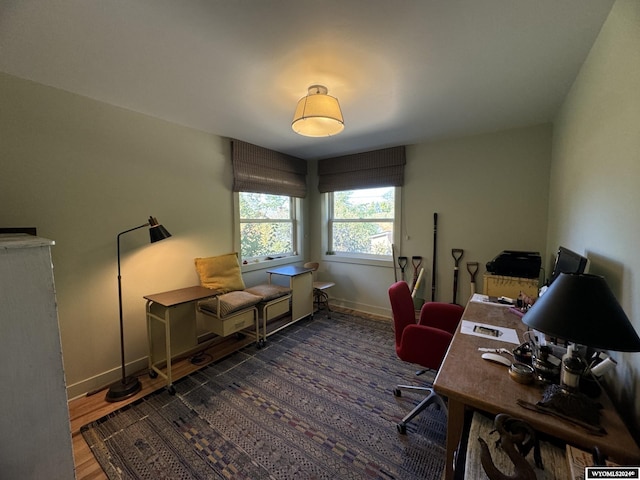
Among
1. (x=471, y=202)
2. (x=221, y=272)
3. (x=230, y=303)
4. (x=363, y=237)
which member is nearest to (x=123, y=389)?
(x=230, y=303)

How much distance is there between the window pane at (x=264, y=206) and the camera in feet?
11.4

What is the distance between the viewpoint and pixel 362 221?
4020 mm

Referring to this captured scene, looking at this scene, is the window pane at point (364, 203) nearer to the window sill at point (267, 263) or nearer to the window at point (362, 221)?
the window at point (362, 221)

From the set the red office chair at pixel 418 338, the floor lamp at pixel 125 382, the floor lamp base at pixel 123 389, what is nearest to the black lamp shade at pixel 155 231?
the floor lamp at pixel 125 382

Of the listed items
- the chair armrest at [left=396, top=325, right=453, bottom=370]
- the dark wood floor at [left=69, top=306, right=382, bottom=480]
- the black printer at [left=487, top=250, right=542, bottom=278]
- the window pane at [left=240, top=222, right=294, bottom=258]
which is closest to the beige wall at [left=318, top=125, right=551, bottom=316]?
the black printer at [left=487, top=250, right=542, bottom=278]

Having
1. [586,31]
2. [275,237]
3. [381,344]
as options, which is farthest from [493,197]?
[275,237]

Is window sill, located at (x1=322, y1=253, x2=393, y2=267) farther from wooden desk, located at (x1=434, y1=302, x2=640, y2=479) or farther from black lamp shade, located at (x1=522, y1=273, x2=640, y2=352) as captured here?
black lamp shade, located at (x1=522, y1=273, x2=640, y2=352)

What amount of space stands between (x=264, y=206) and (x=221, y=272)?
1.28m

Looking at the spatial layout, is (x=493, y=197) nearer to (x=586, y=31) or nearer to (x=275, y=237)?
(x=586, y=31)

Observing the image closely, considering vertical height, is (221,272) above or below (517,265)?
below

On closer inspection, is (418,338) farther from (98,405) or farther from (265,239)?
(265,239)

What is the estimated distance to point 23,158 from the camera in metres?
1.78

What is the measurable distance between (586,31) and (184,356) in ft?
13.1

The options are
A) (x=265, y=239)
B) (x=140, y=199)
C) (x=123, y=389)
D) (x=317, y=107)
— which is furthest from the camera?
(x=265, y=239)
